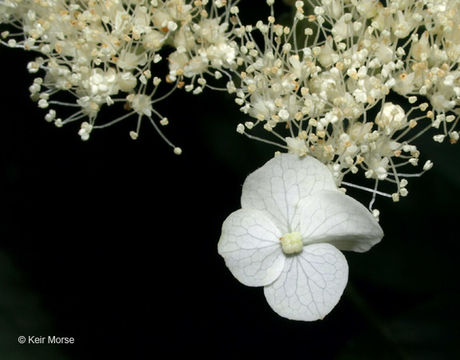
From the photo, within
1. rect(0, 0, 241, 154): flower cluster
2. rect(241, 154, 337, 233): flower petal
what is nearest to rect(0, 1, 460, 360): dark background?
rect(0, 0, 241, 154): flower cluster

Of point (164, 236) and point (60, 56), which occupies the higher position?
point (60, 56)

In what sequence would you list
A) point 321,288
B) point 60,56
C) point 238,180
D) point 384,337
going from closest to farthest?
point 321,288 < point 60,56 < point 238,180 < point 384,337

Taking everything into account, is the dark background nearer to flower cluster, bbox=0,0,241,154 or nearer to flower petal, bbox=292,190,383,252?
flower cluster, bbox=0,0,241,154

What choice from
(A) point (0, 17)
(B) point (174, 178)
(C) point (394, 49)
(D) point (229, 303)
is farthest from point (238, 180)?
(A) point (0, 17)

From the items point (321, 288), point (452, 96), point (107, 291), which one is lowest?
point (107, 291)

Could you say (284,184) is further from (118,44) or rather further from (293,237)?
(118,44)

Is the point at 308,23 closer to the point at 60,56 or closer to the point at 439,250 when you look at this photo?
the point at 60,56
